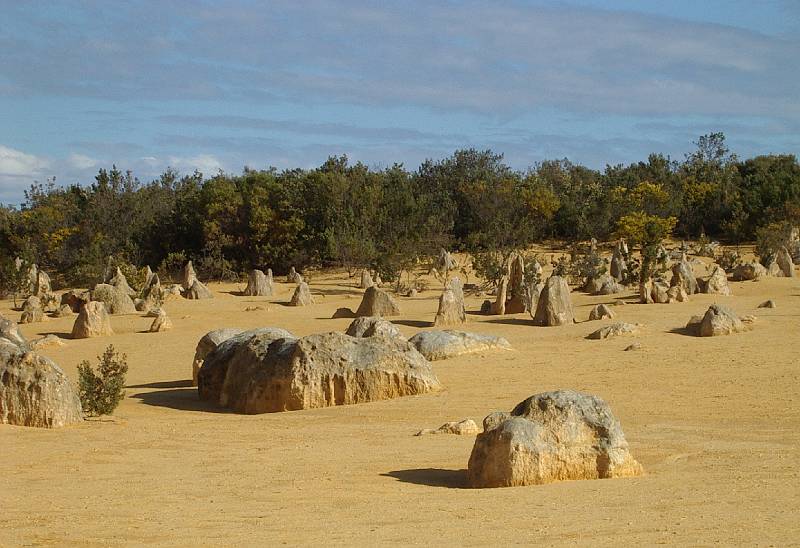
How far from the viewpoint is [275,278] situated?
118 feet

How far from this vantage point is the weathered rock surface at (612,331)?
17500 mm

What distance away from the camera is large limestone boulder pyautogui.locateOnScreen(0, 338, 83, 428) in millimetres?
11219

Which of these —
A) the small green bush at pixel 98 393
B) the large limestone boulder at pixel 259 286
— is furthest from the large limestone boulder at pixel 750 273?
the small green bush at pixel 98 393

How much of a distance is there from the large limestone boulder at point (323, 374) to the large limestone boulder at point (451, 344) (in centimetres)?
232

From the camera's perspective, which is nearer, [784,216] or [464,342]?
[464,342]

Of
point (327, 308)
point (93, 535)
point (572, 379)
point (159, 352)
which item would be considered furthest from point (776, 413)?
point (327, 308)

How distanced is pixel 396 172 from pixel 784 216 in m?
15.0

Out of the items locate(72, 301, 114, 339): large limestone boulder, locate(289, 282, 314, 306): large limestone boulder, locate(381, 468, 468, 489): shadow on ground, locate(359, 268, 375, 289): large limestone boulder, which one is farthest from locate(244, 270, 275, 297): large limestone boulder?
locate(381, 468, 468, 489): shadow on ground

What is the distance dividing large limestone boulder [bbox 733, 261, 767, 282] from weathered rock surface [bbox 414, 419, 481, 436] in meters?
18.0

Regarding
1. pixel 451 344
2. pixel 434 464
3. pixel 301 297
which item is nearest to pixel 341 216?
pixel 301 297

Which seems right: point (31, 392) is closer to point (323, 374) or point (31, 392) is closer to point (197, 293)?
point (323, 374)

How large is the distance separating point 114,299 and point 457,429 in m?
17.6

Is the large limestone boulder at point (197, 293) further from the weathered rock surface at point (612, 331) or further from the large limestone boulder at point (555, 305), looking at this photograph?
the weathered rock surface at point (612, 331)

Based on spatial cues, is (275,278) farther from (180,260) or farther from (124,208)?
(124,208)
